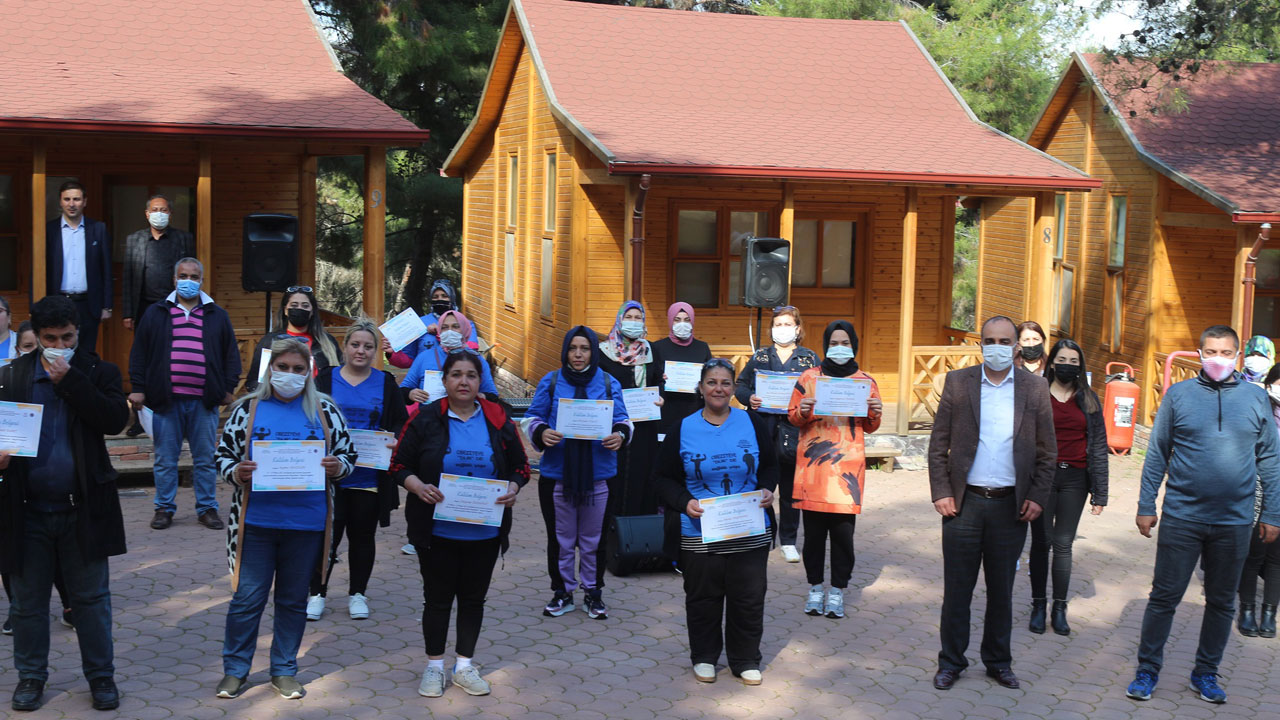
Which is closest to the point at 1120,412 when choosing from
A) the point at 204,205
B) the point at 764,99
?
the point at 764,99

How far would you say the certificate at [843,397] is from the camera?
316 inches

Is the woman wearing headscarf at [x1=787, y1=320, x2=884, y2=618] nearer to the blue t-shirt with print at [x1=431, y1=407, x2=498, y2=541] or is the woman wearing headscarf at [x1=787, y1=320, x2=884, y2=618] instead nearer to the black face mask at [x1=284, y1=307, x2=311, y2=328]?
the blue t-shirt with print at [x1=431, y1=407, x2=498, y2=541]

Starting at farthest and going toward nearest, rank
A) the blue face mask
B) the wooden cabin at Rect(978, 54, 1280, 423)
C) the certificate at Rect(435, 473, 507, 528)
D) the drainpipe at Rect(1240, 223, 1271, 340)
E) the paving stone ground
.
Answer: the wooden cabin at Rect(978, 54, 1280, 423)
the drainpipe at Rect(1240, 223, 1271, 340)
the blue face mask
the paving stone ground
the certificate at Rect(435, 473, 507, 528)

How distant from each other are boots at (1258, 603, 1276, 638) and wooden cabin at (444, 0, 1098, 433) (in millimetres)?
6495

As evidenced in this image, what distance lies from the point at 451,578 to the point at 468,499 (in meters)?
0.45

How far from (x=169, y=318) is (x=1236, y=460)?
24.1 ft

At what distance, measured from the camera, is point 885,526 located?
11.4m

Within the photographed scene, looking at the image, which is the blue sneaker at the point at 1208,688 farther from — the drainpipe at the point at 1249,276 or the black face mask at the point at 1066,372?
the drainpipe at the point at 1249,276

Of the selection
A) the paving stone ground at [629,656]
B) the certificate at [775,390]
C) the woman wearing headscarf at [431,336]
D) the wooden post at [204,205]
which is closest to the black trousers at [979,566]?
the paving stone ground at [629,656]

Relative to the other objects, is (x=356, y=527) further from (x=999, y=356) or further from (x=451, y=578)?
(x=999, y=356)

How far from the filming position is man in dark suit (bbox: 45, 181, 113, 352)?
11562 millimetres

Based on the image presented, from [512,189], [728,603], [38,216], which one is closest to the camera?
[728,603]

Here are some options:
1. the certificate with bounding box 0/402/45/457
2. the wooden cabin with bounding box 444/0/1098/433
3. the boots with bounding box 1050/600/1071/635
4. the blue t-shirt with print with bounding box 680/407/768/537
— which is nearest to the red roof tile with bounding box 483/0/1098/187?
the wooden cabin with bounding box 444/0/1098/433

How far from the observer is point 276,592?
6410 millimetres
